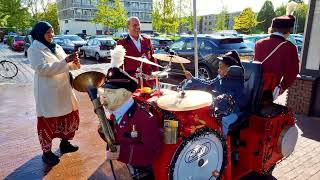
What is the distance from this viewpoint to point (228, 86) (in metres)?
3.16

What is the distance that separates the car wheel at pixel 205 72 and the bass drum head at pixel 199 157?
22.2 feet

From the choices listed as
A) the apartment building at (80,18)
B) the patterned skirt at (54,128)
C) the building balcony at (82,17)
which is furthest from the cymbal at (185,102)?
the building balcony at (82,17)

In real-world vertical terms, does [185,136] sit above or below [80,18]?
below

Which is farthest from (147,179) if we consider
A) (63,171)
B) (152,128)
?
(63,171)

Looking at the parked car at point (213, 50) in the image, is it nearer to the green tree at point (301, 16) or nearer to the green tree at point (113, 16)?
the green tree at point (113, 16)

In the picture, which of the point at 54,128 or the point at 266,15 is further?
the point at 266,15

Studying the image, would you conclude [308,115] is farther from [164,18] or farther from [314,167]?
[164,18]

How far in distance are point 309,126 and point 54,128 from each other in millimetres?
4307

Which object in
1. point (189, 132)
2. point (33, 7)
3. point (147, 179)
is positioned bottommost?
point (147, 179)

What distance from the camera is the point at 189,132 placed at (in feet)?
8.30

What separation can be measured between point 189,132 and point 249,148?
1.00m

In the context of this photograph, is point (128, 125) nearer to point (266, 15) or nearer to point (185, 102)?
point (185, 102)

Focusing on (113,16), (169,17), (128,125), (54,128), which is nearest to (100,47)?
(54,128)

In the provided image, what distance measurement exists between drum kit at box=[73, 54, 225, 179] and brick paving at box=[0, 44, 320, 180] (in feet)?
3.78
